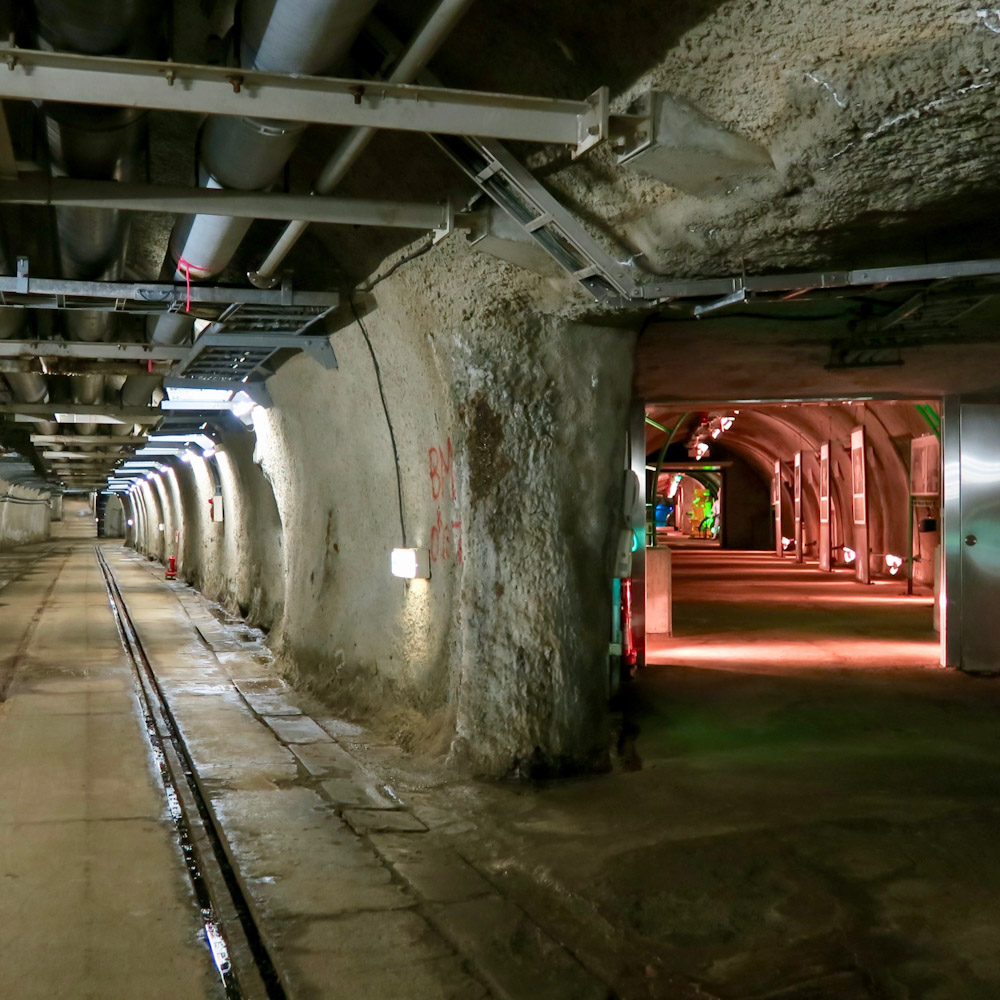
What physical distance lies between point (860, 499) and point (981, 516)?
34.8 feet

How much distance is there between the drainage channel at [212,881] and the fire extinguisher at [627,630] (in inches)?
152

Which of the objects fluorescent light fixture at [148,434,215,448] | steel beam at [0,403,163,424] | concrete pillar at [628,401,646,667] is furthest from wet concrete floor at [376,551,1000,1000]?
fluorescent light fixture at [148,434,215,448]

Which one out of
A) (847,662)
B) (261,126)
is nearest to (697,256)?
(261,126)

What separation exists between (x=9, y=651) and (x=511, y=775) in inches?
370

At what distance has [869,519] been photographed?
2005cm

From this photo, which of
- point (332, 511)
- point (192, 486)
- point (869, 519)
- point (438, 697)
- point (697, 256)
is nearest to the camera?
point (697, 256)

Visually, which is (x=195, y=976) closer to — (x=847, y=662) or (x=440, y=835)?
(x=440, y=835)

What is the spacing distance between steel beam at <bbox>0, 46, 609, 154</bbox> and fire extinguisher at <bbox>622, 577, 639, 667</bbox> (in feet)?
18.2

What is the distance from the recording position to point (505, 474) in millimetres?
6926

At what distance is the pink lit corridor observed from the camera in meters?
10.9

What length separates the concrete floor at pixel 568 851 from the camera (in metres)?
4.20

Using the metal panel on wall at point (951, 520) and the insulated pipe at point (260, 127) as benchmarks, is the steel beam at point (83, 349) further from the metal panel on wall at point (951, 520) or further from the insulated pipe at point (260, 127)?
the metal panel on wall at point (951, 520)

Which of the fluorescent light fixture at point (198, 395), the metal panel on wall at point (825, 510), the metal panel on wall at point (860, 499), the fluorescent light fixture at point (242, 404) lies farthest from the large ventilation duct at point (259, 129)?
the metal panel on wall at point (825, 510)

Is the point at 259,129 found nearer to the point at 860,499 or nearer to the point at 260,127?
the point at 260,127
